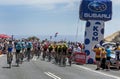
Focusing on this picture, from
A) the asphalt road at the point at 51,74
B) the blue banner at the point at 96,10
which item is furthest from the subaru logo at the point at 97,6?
the asphalt road at the point at 51,74

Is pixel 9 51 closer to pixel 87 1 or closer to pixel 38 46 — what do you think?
pixel 87 1

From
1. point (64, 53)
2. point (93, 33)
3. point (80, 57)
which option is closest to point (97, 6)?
point (93, 33)

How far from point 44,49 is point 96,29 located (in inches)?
260

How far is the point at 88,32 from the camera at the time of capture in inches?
1481

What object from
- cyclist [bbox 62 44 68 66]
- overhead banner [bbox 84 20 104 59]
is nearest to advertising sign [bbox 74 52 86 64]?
overhead banner [bbox 84 20 104 59]

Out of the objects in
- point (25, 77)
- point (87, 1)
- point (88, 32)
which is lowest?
point (25, 77)

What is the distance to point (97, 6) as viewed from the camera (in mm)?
37125

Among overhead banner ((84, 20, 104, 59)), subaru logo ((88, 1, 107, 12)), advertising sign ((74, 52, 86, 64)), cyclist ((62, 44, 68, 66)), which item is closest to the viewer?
cyclist ((62, 44, 68, 66))

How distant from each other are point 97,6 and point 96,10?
13.4 inches

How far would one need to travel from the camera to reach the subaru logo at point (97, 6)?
36.9m

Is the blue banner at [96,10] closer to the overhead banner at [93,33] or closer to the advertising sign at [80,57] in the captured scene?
the overhead banner at [93,33]

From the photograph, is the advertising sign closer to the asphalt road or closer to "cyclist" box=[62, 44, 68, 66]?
"cyclist" box=[62, 44, 68, 66]

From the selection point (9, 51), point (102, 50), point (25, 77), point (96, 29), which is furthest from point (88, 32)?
point (25, 77)

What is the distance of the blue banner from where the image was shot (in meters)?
36.9
